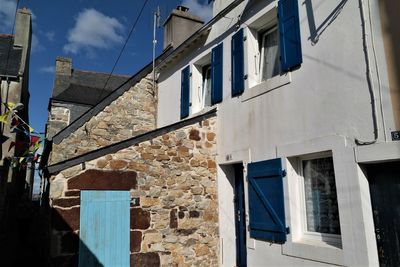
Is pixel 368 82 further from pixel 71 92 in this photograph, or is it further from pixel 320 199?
pixel 71 92

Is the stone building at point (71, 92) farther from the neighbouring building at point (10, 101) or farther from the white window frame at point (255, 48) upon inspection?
the white window frame at point (255, 48)

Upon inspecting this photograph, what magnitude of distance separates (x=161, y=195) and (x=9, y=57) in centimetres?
922

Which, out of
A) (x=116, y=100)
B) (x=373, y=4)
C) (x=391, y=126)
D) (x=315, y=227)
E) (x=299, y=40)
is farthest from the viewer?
(x=116, y=100)

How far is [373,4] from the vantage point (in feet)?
13.0

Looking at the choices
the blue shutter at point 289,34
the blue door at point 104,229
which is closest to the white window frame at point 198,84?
the blue shutter at point 289,34

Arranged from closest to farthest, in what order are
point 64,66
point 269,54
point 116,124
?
point 269,54 < point 116,124 < point 64,66

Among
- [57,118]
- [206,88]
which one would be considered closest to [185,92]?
[206,88]

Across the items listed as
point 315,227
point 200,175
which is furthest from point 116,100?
point 315,227

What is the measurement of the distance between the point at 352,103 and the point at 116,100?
6016mm

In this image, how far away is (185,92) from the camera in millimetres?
7945

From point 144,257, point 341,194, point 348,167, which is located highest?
point 348,167

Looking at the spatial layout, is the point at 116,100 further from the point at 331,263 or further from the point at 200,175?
the point at 331,263

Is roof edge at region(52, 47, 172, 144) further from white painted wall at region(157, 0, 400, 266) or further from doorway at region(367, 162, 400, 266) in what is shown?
doorway at region(367, 162, 400, 266)

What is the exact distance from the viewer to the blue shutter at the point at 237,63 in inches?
241
